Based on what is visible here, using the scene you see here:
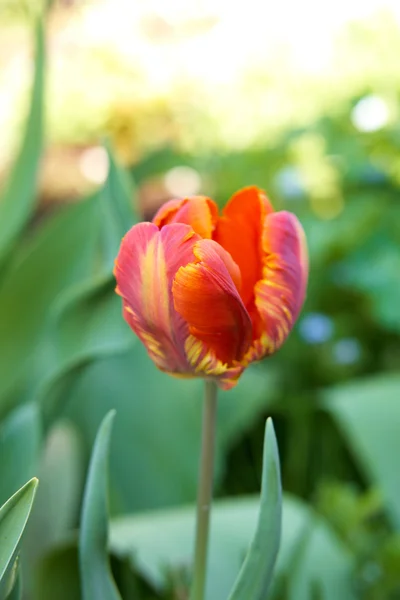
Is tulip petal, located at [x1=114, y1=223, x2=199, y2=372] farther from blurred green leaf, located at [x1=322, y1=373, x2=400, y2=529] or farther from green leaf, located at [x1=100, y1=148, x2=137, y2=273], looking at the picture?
blurred green leaf, located at [x1=322, y1=373, x2=400, y2=529]

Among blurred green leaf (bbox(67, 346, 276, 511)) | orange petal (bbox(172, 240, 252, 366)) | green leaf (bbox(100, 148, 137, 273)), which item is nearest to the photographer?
orange petal (bbox(172, 240, 252, 366))

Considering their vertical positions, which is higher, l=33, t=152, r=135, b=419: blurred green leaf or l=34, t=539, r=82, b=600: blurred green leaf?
l=33, t=152, r=135, b=419: blurred green leaf

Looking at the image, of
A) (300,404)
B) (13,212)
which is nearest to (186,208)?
(13,212)

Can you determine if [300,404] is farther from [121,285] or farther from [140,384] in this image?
[121,285]

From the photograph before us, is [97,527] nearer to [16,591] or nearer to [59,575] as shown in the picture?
[16,591]

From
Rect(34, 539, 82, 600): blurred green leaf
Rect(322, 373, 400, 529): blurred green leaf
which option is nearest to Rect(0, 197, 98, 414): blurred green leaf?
Rect(34, 539, 82, 600): blurred green leaf
